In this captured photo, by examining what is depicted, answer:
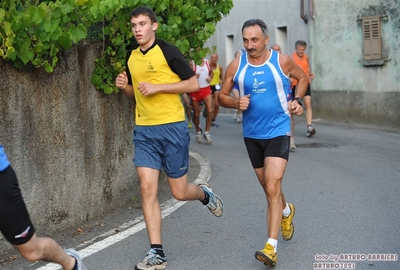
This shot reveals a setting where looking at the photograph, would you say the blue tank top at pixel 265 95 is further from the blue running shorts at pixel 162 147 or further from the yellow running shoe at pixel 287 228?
the yellow running shoe at pixel 287 228

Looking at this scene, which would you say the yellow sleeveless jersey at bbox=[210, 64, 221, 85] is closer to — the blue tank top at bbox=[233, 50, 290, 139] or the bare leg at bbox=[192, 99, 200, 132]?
the bare leg at bbox=[192, 99, 200, 132]

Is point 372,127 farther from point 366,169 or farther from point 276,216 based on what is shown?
point 276,216

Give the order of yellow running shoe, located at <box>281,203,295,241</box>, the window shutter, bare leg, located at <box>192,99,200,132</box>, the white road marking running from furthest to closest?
the window shutter
bare leg, located at <box>192,99,200,132</box>
yellow running shoe, located at <box>281,203,295,241</box>
the white road marking

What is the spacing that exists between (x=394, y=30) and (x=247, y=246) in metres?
12.7

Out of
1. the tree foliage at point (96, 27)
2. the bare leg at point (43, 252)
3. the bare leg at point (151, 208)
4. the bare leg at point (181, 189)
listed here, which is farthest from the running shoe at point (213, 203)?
the bare leg at point (43, 252)

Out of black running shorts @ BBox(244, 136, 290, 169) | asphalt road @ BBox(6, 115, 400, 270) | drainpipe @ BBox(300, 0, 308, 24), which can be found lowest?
asphalt road @ BBox(6, 115, 400, 270)

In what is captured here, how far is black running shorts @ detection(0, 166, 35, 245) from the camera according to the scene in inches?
184

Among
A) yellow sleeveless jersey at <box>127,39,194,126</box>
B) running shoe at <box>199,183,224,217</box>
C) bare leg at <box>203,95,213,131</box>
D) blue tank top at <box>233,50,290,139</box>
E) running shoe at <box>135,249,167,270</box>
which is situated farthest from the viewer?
bare leg at <box>203,95,213,131</box>

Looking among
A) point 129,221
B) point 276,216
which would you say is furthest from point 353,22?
point 276,216

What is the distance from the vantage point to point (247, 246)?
706 centimetres

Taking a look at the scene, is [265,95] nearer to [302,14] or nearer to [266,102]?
[266,102]

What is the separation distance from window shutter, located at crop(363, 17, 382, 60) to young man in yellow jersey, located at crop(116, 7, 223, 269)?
13.3 metres

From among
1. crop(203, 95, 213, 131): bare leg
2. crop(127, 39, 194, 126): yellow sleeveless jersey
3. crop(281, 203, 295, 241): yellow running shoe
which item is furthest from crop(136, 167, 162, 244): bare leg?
crop(203, 95, 213, 131): bare leg

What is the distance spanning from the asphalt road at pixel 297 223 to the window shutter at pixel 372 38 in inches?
261
